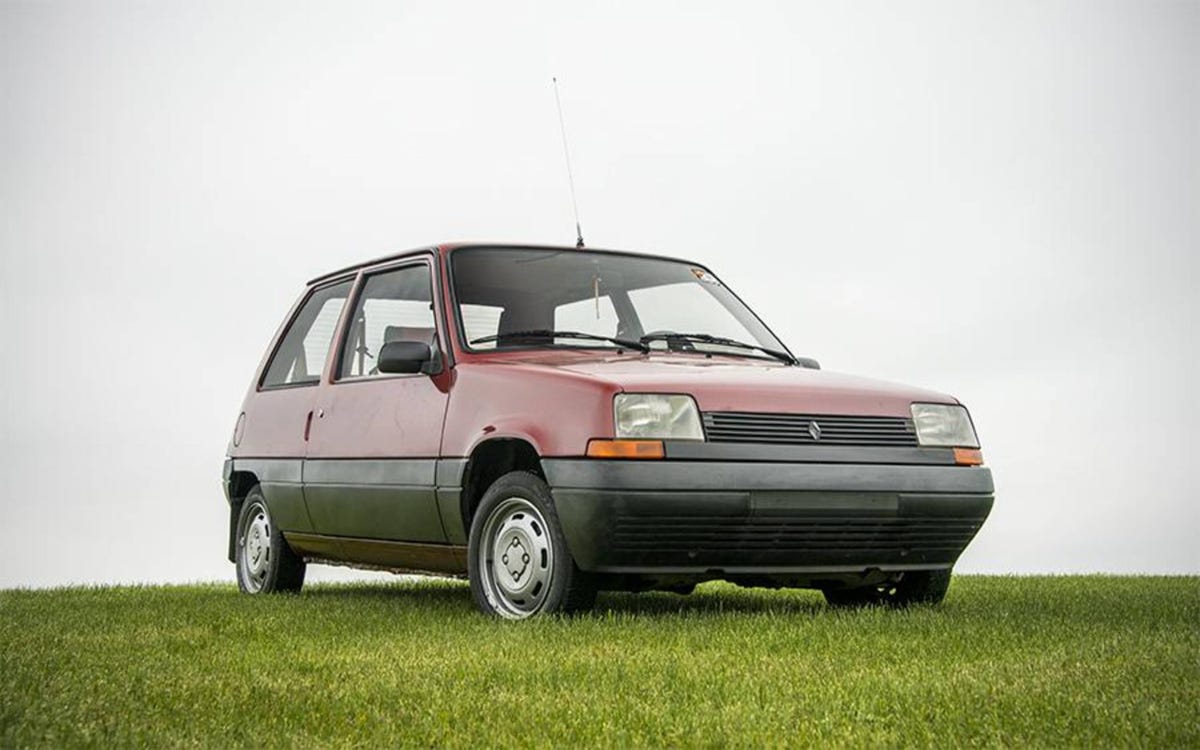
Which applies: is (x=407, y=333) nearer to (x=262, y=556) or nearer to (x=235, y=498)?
(x=262, y=556)

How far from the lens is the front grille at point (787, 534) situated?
696 centimetres

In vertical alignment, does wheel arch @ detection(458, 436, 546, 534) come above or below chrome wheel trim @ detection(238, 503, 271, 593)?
above

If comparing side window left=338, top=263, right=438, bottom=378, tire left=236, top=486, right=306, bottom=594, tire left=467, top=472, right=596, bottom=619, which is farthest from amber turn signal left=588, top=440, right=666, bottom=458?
tire left=236, top=486, right=306, bottom=594

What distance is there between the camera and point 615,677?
5285mm

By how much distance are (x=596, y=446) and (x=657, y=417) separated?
0.98ft

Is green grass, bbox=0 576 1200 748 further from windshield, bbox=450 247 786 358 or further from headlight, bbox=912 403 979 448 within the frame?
windshield, bbox=450 247 786 358

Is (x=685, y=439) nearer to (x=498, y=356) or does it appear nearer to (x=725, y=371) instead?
(x=725, y=371)

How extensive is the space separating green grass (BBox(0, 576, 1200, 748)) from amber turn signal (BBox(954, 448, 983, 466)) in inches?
28.7

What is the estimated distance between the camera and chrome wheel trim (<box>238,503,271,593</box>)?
10.1 m

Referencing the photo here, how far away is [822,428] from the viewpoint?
737cm

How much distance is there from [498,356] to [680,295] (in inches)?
57.7

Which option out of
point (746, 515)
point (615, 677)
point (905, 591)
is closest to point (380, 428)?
point (746, 515)

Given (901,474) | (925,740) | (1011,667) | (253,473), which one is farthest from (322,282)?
(925,740)

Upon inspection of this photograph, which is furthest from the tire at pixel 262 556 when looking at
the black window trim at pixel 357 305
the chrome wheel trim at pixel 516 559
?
the chrome wheel trim at pixel 516 559
